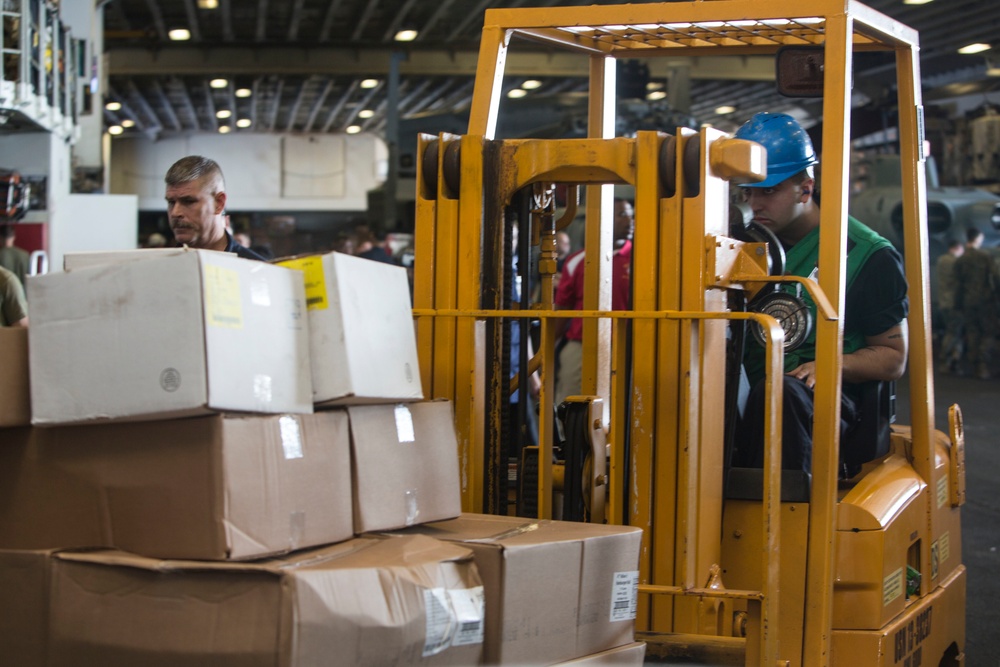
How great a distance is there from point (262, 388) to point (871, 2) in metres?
18.3

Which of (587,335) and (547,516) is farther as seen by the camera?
(587,335)

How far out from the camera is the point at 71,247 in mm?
14227

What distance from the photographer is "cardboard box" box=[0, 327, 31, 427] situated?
2.61 m

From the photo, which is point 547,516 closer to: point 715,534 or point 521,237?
point 715,534

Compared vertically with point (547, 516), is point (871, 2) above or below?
above

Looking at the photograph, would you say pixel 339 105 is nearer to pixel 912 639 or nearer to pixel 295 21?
pixel 295 21

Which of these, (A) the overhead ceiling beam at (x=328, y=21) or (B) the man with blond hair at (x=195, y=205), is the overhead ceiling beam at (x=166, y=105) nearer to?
(A) the overhead ceiling beam at (x=328, y=21)

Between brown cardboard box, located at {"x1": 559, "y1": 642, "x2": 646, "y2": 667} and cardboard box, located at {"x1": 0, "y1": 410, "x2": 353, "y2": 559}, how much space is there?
650 mm

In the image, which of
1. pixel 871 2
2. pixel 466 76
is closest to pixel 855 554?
pixel 871 2

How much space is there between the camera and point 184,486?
8.16 ft

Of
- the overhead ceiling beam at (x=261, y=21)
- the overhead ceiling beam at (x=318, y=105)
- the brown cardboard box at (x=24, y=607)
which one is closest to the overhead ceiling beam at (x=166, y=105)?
the overhead ceiling beam at (x=318, y=105)

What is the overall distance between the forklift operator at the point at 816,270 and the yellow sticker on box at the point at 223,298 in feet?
5.89

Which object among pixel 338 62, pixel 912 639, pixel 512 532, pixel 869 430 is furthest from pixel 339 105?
pixel 512 532

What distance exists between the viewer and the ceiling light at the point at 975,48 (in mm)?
21891
